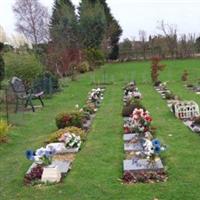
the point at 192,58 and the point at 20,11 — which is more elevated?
the point at 20,11

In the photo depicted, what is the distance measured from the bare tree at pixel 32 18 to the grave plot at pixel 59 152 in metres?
31.6

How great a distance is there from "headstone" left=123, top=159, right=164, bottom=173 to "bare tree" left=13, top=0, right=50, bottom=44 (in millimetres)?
36137

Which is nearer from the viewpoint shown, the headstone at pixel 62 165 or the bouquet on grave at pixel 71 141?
the headstone at pixel 62 165

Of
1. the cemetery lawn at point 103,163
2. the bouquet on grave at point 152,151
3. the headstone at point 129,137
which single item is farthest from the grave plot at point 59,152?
the bouquet on grave at point 152,151

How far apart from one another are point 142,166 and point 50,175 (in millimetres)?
1250

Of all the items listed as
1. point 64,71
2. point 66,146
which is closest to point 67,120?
point 66,146

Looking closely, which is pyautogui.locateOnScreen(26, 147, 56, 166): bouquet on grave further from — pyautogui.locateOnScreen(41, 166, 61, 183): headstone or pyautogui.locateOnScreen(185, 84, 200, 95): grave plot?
pyautogui.locateOnScreen(185, 84, 200, 95): grave plot

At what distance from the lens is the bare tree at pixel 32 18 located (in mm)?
42438

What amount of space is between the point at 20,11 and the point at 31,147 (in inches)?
1435

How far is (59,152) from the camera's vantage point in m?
7.79

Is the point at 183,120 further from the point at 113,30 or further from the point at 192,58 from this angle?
the point at 113,30

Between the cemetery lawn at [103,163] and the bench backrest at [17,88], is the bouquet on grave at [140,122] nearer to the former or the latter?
the cemetery lawn at [103,163]

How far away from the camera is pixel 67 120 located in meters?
9.91

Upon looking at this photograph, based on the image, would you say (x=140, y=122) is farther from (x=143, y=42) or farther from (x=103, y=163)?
(x=143, y=42)
